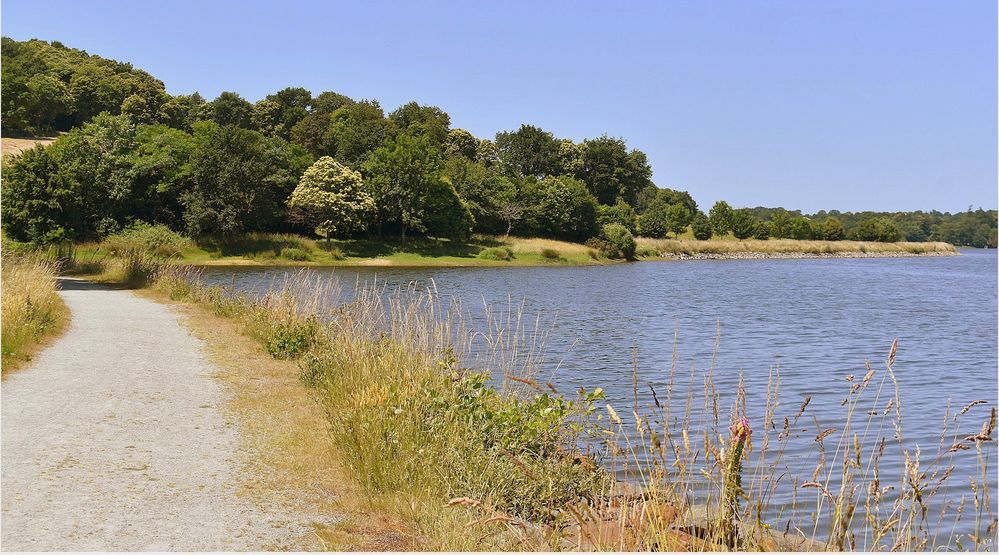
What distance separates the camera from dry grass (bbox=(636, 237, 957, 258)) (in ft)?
300

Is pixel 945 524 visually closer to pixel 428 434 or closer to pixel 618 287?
pixel 428 434

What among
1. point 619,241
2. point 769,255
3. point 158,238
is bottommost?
point 769,255

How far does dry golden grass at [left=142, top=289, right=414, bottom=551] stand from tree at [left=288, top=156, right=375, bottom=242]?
50297mm

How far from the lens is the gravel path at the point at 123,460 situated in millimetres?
5750

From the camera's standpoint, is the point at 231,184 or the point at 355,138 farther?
the point at 355,138

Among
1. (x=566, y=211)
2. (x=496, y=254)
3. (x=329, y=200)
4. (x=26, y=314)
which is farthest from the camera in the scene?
(x=566, y=211)

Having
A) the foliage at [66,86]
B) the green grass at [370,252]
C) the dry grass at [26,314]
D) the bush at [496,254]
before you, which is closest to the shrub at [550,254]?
the green grass at [370,252]

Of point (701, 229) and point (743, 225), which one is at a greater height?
point (743, 225)

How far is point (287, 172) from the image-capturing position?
65750 millimetres

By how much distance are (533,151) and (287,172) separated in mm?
53246

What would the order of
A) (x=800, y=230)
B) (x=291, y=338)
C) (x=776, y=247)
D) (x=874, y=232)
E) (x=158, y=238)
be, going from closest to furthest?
(x=291, y=338) → (x=158, y=238) → (x=776, y=247) → (x=800, y=230) → (x=874, y=232)

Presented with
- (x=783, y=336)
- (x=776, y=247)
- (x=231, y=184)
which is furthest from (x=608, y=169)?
(x=783, y=336)

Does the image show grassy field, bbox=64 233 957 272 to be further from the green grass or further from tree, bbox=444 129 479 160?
tree, bbox=444 129 479 160

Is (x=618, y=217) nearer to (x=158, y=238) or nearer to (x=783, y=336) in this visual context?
(x=158, y=238)
